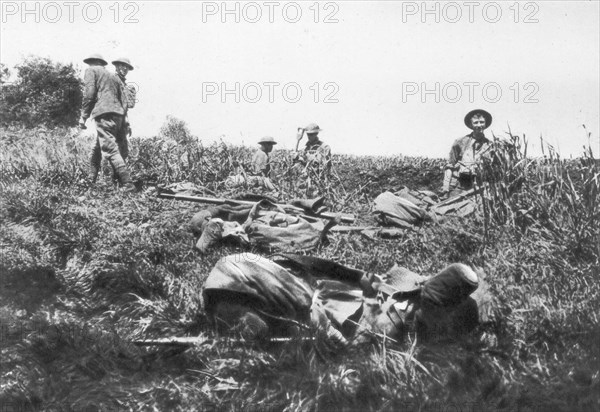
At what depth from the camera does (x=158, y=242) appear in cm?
446

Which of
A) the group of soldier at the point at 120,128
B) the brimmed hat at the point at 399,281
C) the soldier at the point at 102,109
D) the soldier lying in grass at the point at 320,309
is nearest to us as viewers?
the soldier lying in grass at the point at 320,309

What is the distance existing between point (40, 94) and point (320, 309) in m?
14.9

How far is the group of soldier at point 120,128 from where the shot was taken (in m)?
6.36

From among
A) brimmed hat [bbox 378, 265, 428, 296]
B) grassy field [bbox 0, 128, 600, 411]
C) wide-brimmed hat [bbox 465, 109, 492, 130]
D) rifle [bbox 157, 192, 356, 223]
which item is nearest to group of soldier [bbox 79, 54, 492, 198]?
wide-brimmed hat [bbox 465, 109, 492, 130]

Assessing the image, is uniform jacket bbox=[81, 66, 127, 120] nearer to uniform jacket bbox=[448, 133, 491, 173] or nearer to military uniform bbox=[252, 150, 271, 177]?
military uniform bbox=[252, 150, 271, 177]

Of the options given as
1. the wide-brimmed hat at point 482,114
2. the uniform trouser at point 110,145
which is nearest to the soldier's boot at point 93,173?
the uniform trouser at point 110,145

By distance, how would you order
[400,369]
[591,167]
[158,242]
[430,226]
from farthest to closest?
[430,226] < [158,242] < [591,167] < [400,369]

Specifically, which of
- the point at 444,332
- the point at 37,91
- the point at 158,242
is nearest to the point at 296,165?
the point at 158,242

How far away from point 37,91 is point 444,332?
15.4 meters

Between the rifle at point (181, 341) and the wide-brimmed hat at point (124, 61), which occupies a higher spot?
the wide-brimmed hat at point (124, 61)

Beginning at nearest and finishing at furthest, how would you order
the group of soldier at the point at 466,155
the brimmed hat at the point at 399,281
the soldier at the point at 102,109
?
the brimmed hat at the point at 399,281
the group of soldier at the point at 466,155
the soldier at the point at 102,109

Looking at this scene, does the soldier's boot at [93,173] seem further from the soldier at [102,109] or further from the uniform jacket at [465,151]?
the uniform jacket at [465,151]

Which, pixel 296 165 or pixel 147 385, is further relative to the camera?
pixel 296 165

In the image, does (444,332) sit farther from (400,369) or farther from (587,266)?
(587,266)
